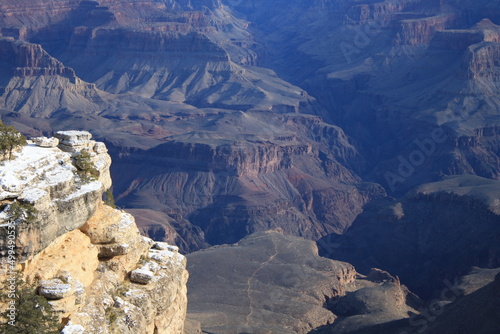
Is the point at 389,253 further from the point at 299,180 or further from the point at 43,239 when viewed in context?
the point at 43,239

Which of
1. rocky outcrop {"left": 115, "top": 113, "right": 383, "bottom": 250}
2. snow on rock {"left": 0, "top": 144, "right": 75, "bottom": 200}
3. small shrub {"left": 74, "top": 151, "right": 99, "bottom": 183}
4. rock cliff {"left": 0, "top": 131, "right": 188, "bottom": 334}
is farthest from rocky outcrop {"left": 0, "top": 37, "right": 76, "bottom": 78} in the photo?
snow on rock {"left": 0, "top": 144, "right": 75, "bottom": 200}

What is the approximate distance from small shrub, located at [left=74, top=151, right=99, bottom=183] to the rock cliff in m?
0.14

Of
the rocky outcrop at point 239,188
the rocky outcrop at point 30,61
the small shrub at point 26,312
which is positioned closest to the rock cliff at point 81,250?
the small shrub at point 26,312

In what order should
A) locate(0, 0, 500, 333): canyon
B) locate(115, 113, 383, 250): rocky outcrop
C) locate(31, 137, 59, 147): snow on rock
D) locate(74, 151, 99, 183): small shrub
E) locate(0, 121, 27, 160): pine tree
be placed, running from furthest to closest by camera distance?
1. locate(115, 113, 383, 250): rocky outcrop
2. locate(0, 0, 500, 333): canyon
3. locate(31, 137, 59, 147): snow on rock
4. locate(74, 151, 99, 183): small shrub
5. locate(0, 121, 27, 160): pine tree

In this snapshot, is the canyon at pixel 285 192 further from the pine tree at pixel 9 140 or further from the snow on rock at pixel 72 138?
the pine tree at pixel 9 140

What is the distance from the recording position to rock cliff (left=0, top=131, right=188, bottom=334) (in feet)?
96.8

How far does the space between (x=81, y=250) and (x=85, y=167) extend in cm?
390

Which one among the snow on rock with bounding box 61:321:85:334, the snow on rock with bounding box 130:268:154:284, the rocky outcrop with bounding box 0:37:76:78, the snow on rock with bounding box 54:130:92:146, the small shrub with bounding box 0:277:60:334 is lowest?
the rocky outcrop with bounding box 0:37:76:78

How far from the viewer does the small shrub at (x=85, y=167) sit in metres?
34.2

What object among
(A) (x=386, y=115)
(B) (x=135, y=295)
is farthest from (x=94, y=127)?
(B) (x=135, y=295)

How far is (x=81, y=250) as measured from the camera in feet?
108

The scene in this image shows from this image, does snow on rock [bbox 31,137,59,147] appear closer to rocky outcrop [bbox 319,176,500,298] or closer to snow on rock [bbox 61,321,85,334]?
snow on rock [bbox 61,321,85,334]

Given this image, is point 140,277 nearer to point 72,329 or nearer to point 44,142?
point 72,329

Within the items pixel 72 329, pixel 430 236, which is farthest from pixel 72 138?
pixel 430 236
